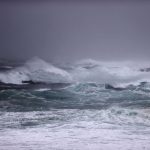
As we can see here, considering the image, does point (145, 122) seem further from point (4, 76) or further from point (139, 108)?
point (4, 76)

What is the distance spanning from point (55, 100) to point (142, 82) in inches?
43.6

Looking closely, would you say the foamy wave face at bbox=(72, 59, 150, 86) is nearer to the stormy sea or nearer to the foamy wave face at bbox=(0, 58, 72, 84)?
the stormy sea

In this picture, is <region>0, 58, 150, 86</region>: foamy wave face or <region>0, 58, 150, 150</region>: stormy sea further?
<region>0, 58, 150, 86</region>: foamy wave face

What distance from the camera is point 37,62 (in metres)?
4.11

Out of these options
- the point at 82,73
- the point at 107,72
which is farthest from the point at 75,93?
the point at 107,72

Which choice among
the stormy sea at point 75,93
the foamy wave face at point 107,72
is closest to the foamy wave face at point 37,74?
the stormy sea at point 75,93

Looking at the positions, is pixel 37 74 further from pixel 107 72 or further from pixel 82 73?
pixel 107 72

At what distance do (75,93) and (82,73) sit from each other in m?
0.26

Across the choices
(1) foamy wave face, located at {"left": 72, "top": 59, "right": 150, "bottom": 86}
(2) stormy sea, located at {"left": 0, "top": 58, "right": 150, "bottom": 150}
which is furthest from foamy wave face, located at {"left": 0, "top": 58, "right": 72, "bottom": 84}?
(1) foamy wave face, located at {"left": 72, "top": 59, "right": 150, "bottom": 86}

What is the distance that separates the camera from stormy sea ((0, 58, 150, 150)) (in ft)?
12.2

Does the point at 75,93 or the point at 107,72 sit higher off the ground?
the point at 107,72

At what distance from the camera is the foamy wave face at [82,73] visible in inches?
160

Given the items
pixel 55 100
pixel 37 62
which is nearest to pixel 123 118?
pixel 55 100

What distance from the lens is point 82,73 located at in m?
4.09
